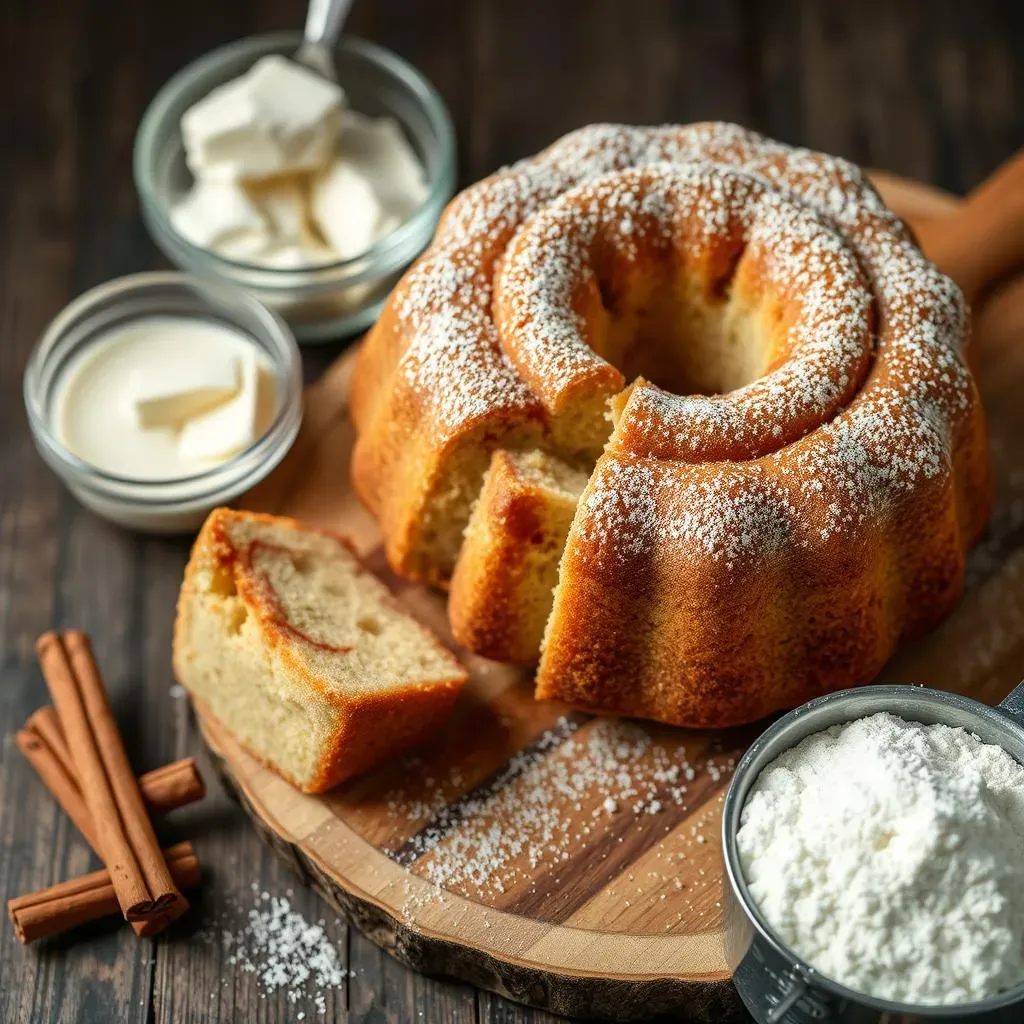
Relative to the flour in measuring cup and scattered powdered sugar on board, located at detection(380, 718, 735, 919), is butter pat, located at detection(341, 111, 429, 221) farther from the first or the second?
the flour in measuring cup

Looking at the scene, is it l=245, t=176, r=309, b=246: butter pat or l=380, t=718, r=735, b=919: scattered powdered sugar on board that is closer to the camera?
l=380, t=718, r=735, b=919: scattered powdered sugar on board

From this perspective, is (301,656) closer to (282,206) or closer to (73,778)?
(73,778)

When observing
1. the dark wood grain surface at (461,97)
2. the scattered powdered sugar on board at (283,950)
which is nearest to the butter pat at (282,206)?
the dark wood grain surface at (461,97)

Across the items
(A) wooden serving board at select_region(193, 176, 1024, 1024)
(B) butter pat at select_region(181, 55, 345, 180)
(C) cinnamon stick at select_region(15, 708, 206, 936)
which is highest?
(B) butter pat at select_region(181, 55, 345, 180)

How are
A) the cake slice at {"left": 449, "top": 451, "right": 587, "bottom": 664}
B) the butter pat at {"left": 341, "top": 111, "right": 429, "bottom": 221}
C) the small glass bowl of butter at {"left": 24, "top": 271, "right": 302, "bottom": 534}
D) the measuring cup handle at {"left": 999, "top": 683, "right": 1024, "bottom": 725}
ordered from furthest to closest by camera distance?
1. the butter pat at {"left": 341, "top": 111, "right": 429, "bottom": 221}
2. the small glass bowl of butter at {"left": 24, "top": 271, "right": 302, "bottom": 534}
3. the cake slice at {"left": 449, "top": 451, "right": 587, "bottom": 664}
4. the measuring cup handle at {"left": 999, "top": 683, "right": 1024, "bottom": 725}

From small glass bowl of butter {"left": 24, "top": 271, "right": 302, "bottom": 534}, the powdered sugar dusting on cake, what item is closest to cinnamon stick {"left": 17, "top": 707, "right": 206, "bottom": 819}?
small glass bowl of butter {"left": 24, "top": 271, "right": 302, "bottom": 534}

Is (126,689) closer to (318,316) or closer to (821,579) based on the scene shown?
(318,316)

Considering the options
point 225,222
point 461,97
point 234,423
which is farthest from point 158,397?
point 461,97
